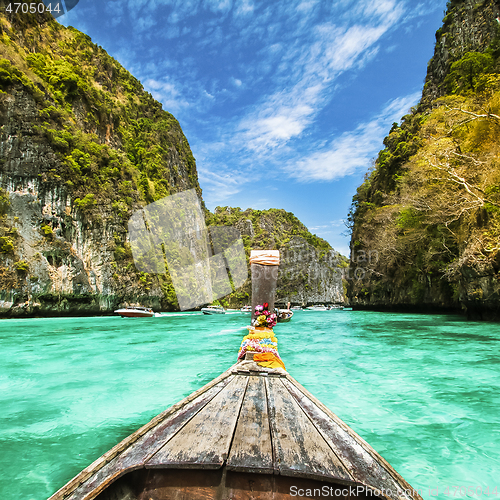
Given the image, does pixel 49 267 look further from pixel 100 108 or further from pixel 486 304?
pixel 486 304

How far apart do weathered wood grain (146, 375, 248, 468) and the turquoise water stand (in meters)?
1.53

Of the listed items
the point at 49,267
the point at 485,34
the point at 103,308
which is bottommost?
the point at 103,308

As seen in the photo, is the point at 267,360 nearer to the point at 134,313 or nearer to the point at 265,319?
the point at 265,319

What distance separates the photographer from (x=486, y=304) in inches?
480

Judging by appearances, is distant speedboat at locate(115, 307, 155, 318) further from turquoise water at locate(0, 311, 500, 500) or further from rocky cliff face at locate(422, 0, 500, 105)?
rocky cliff face at locate(422, 0, 500, 105)

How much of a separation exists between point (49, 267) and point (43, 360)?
57.1ft

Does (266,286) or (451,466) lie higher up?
(266,286)

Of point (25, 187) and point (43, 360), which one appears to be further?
point (25, 187)

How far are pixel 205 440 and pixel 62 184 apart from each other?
27.5 meters

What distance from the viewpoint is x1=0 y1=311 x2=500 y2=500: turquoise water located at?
2.60 meters

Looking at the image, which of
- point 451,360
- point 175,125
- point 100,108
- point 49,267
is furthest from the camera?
point 175,125

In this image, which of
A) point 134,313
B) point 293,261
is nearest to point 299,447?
point 134,313

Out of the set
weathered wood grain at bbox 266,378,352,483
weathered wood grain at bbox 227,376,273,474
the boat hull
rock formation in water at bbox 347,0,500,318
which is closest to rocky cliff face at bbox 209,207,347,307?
rock formation in water at bbox 347,0,500,318

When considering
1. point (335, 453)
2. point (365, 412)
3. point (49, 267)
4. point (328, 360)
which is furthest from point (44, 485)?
point (49, 267)
